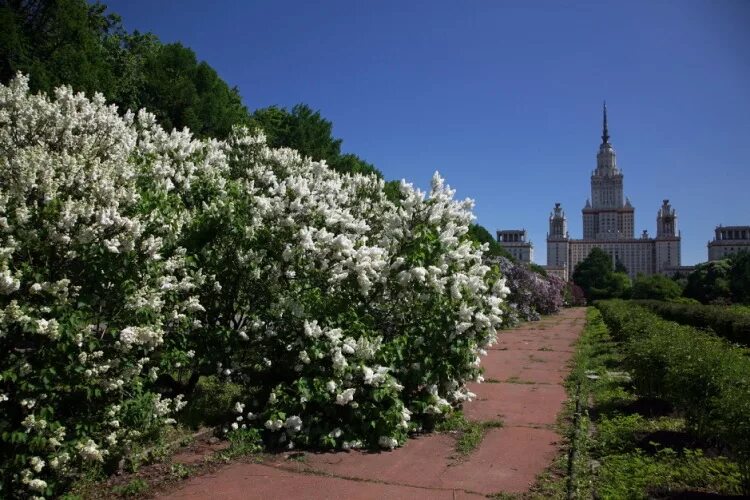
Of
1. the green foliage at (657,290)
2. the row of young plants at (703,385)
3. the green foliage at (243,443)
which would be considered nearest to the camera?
the row of young plants at (703,385)

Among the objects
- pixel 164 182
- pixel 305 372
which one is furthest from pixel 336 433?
pixel 164 182

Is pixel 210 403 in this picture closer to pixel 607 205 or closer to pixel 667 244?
pixel 667 244

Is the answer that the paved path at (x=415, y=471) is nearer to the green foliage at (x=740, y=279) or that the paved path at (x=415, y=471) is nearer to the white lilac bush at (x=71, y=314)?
the white lilac bush at (x=71, y=314)

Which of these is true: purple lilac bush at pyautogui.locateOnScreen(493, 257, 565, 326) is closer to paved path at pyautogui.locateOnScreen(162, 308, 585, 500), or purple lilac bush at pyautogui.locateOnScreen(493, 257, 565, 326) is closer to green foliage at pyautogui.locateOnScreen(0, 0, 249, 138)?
green foliage at pyautogui.locateOnScreen(0, 0, 249, 138)

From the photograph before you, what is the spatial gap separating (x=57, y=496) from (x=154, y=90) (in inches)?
539

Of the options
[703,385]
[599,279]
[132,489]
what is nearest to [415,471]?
[132,489]

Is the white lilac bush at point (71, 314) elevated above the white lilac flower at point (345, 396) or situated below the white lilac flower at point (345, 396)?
above

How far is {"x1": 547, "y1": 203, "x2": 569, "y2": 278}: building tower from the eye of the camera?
137 meters

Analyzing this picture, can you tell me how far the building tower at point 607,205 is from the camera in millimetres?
145725

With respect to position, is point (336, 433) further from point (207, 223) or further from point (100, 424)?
point (207, 223)

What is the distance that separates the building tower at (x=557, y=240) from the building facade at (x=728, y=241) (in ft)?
96.8

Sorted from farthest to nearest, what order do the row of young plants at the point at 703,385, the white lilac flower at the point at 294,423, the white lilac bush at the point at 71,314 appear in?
the white lilac flower at the point at 294,423 < the row of young plants at the point at 703,385 < the white lilac bush at the point at 71,314

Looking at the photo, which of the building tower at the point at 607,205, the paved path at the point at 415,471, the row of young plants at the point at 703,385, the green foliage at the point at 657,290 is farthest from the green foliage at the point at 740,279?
the building tower at the point at 607,205

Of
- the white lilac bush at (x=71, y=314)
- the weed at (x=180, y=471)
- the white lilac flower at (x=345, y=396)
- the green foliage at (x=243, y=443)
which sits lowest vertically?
the weed at (x=180, y=471)
